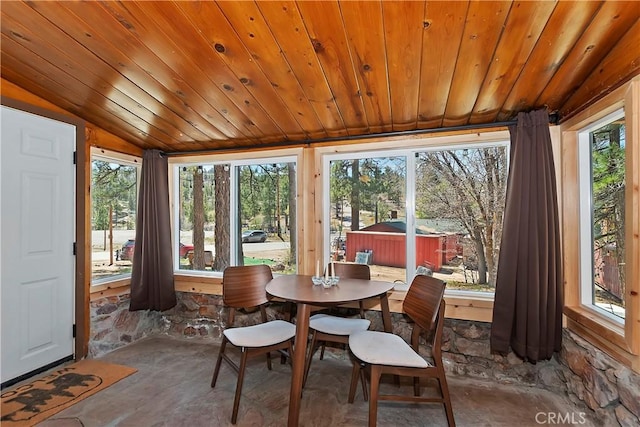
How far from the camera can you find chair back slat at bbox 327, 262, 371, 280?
2.68m

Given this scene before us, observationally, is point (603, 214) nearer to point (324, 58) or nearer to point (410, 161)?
point (410, 161)

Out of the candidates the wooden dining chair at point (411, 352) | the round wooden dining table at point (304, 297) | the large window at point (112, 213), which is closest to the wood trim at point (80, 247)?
the large window at point (112, 213)

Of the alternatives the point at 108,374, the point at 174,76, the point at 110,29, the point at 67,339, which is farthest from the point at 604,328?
the point at 67,339

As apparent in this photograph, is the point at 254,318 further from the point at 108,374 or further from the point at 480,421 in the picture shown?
the point at 480,421

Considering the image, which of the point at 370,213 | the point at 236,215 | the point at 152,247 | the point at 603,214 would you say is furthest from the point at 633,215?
the point at 152,247

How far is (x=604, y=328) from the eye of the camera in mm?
1826

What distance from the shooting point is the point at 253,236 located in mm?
3438

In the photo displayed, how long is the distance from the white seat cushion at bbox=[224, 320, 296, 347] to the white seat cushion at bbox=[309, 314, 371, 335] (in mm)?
211

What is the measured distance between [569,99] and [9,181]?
4.16m

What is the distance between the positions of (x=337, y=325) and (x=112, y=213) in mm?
2680

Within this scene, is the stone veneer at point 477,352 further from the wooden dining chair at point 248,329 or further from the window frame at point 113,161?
the wooden dining chair at point 248,329

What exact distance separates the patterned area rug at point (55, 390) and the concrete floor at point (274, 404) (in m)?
0.09

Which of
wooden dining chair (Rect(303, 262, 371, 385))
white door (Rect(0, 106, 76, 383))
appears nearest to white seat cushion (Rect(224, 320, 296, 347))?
wooden dining chair (Rect(303, 262, 371, 385))

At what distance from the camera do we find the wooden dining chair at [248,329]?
2031mm
